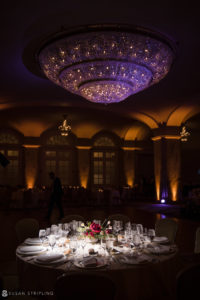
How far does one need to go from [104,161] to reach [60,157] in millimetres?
2795

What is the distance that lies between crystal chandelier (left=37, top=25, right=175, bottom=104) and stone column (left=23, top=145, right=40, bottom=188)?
1223 cm

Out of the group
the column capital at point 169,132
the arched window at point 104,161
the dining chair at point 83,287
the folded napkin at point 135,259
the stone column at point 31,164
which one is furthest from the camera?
the arched window at point 104,161

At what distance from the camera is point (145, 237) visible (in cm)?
373

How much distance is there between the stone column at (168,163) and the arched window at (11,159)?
332 inches

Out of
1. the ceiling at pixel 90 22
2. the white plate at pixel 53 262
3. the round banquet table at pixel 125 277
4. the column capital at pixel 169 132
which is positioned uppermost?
the ceiling at pixel 90 22

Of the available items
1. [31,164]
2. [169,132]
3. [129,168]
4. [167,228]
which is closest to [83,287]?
[167,228]

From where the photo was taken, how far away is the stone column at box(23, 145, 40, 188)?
1717 cm

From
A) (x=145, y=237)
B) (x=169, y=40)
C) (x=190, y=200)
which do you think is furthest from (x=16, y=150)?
(x=145, y=237)

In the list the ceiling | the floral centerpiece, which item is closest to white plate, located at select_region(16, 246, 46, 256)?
the floral centerpiece

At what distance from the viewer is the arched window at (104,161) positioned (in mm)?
19156

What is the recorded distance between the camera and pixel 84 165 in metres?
18.3

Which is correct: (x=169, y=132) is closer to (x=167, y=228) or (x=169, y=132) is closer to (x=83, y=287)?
(x=167, y=228)

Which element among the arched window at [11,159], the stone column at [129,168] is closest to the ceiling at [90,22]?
the arched window at [11,159]

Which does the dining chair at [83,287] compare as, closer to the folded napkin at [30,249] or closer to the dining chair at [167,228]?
the folded napkin at [30,249]
